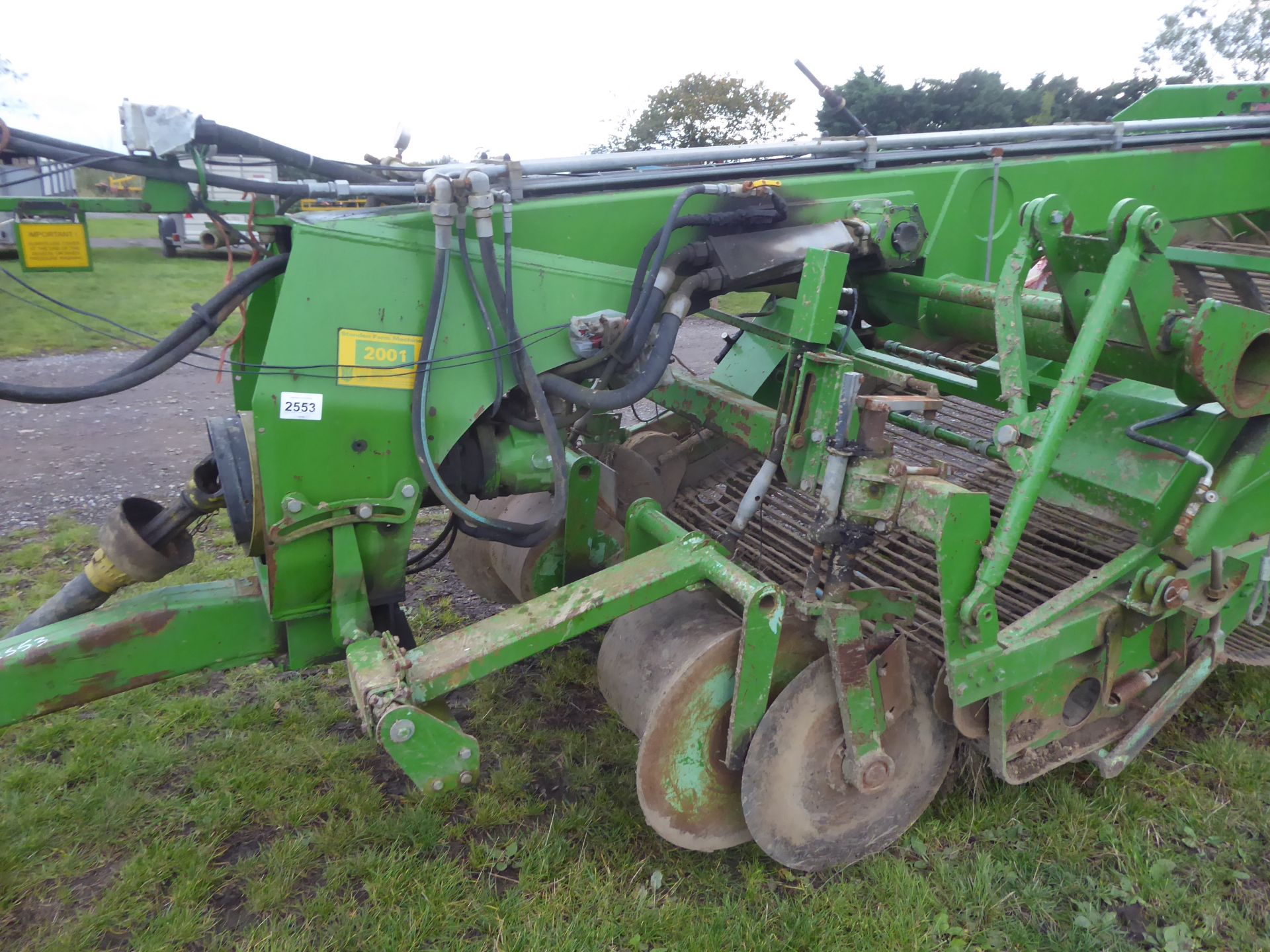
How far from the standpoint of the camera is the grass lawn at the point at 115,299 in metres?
9.88

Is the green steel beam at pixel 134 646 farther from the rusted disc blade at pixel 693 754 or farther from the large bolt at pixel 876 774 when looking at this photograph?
the large bolt at pixel 876 774

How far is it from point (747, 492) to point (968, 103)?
13.8 m

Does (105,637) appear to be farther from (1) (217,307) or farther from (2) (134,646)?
(1) (217,307)

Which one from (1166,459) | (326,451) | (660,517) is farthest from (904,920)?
(326,451)

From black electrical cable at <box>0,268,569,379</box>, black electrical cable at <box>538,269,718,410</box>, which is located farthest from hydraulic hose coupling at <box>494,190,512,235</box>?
black electrical cable at <box>538,269,718,410</box>

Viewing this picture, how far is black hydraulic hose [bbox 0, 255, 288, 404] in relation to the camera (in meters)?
2.13

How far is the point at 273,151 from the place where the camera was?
7.43 ft

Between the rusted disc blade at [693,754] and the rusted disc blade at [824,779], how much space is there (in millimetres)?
90

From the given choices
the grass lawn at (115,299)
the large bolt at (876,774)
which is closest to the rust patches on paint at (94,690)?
the large bolt at (876,774)

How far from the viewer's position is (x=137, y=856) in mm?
2561

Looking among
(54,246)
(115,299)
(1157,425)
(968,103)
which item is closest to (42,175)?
(54,246)

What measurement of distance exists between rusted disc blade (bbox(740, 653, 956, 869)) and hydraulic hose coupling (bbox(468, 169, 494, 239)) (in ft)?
4.55

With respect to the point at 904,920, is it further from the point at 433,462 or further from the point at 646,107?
the point at 646,107

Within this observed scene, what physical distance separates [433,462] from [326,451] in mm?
269
